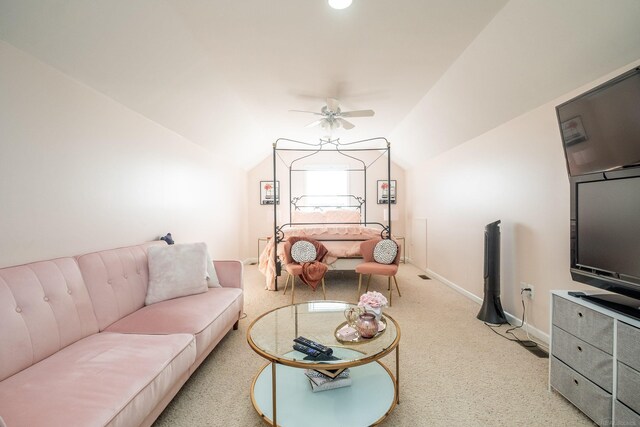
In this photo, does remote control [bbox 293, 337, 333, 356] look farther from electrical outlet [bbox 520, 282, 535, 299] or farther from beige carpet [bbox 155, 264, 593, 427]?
electrical outlet [bbox 520, 282, 535, 299]

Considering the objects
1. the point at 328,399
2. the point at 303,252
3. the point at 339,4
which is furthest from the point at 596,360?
the point at 303,252

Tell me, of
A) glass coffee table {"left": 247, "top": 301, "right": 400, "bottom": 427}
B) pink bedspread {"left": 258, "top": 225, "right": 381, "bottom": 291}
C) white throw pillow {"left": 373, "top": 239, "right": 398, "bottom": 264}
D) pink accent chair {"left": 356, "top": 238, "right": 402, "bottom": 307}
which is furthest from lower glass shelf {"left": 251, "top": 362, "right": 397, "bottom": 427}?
pink bedspread {"left": 258, "top": 225, "right": 381, "bottom": 291}

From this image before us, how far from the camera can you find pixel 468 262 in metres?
3.43

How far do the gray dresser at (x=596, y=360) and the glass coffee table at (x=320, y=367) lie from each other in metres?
0.99

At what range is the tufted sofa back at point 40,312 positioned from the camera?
4.05ft

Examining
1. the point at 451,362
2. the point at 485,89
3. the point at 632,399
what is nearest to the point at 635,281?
the point at 632,399

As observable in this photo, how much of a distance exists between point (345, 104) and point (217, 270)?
254 cm

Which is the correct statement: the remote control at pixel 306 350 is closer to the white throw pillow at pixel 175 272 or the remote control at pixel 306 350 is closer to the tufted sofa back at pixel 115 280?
the white throw pillow at pixel 175 272

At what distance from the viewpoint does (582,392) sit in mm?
1473

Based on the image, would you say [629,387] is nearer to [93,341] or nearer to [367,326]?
[367,326]

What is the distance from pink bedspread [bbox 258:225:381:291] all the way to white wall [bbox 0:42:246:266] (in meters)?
1.29

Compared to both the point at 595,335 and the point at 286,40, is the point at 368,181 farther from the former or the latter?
the point at 595,335

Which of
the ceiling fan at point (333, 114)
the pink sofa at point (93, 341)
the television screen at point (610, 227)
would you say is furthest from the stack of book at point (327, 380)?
the ceiling fan at point (333, 114)

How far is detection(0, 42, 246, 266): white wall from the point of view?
4.99 ft
